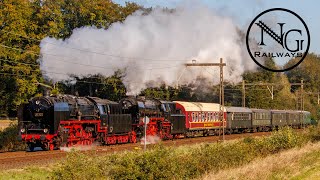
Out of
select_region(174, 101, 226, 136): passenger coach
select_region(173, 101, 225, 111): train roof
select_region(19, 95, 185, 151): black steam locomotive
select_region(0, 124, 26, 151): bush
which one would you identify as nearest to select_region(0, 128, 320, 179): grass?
select_region(19, 95, 185, 151): black steam locomotive

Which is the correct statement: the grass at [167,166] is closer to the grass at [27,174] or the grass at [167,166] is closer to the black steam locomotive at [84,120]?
the grass at [27,174]

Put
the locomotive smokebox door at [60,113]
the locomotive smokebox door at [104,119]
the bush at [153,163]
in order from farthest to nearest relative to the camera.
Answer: the locomotive smokebox door at [104,119] → the locomotive smokebox door at [60,113] → the bush at [153,163]

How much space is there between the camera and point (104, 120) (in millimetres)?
32844

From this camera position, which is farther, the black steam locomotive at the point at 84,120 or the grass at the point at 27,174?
the black steam locomotive at the point at 84,120

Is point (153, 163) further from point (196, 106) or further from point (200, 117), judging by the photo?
point (200, 117)

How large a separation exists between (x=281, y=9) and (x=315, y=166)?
7623 mm

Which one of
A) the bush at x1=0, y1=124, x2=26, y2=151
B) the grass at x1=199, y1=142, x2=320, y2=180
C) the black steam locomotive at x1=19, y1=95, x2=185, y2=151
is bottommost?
the grass at x1=199, y1=142, x2=320, y2=180

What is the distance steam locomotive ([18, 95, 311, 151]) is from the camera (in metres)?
28.8

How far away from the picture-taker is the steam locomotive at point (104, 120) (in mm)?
28828

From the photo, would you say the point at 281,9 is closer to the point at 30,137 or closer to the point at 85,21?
the point at 30,137

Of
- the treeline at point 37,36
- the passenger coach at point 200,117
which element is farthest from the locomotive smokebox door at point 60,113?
the passenger coach at point 200,117

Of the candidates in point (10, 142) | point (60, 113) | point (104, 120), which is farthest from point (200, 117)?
point (60, 113)

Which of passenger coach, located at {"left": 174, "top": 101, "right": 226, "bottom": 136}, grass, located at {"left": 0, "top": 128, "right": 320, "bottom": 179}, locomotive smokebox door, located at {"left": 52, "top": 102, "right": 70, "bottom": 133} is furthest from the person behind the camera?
passenger coach, located at {"left": 174, "top": 101, "right": 226, "bottom": 136}

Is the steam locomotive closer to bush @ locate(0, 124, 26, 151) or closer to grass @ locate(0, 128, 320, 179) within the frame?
bush @ locate(0, 124, 26, 151)
